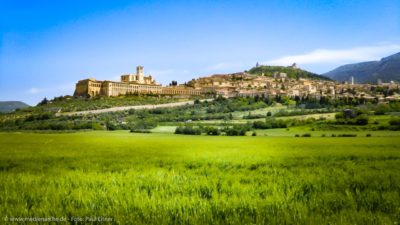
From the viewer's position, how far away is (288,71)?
386 feet

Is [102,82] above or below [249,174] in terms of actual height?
above

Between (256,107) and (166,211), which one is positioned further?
(256,107)

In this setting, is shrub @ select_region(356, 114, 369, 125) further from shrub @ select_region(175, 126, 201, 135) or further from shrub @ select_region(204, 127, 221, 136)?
shrub @ select_region(175, 126, 201, 135)

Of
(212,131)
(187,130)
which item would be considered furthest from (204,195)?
(212,131)

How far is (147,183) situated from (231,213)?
1198mm

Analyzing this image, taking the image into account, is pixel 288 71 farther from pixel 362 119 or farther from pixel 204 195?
pixel 204 195

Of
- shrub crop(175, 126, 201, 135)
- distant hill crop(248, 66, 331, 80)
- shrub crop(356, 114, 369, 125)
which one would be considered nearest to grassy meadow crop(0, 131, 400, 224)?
shrub crop(356, 114, 369, 125)

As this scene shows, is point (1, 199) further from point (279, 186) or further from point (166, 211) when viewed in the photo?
point (279, 186)

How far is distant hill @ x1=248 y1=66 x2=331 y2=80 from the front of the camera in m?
110

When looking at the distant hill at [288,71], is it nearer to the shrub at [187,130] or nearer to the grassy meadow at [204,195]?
the shrub at [187,130]

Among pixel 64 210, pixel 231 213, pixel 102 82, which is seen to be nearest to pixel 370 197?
pixel 231 213

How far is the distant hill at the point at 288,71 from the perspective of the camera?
110m

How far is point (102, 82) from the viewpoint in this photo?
170ft

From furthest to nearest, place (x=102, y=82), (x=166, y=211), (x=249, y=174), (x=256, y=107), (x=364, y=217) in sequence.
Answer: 1. (x=102, y=82)
2. (x=256, y=107)
3. (x=249, y=174)
4. (x=166, y=211)
5. (x=364, y=217)
